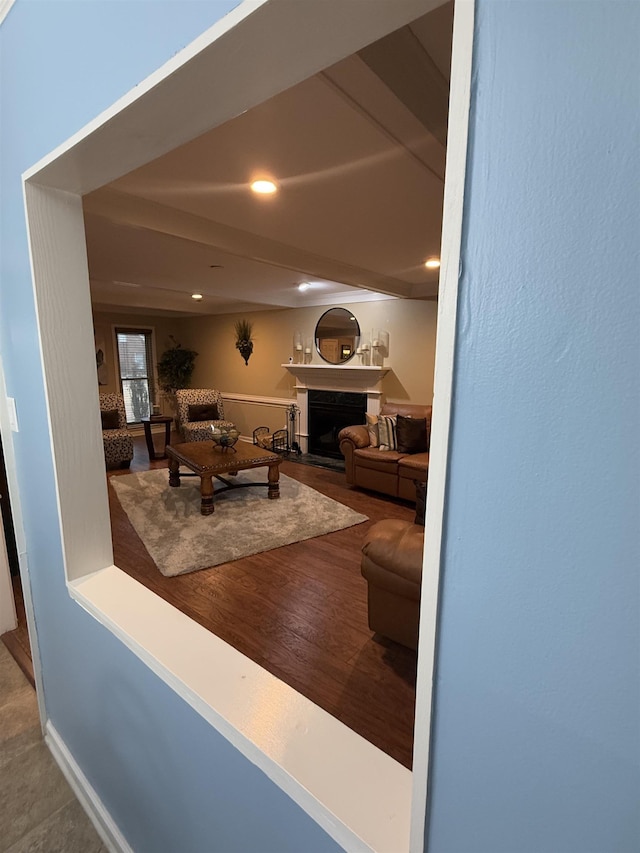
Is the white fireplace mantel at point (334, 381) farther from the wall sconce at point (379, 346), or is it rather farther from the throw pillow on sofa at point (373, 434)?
the throw pillow on sofa at point (373, 434)

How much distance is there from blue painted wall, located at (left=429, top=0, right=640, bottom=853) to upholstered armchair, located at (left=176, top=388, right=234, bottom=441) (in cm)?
610

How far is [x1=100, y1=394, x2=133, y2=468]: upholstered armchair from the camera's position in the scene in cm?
552

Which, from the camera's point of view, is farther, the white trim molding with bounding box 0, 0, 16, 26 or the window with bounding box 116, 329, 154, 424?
the window with bounding box 116, 329, 154, 424

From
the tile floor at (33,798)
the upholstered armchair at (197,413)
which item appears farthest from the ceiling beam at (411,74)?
the upholstered armchair at (197,413)

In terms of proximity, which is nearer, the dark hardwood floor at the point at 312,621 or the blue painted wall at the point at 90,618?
the blue painted wall at the point at 90,618

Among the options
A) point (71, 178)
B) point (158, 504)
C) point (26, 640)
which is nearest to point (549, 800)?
point (71, 178)

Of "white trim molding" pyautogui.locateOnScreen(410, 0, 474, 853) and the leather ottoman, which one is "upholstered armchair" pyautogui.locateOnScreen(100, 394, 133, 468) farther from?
"white trim molding" pyautogui.locateOnScreen(410, 0, 474, 853)

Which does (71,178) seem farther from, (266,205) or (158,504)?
(158,504)

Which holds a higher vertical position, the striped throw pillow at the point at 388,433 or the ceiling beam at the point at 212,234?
the ceiling beam at the point at 212,234

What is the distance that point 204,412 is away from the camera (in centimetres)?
681


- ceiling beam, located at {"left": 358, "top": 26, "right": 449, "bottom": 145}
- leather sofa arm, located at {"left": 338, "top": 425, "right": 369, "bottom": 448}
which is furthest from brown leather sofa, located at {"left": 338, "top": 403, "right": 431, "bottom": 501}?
ceiling beam, located at {"left": 358, "top": 26, "right": 449, "bottom": 145}

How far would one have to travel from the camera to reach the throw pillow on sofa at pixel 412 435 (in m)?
4.55

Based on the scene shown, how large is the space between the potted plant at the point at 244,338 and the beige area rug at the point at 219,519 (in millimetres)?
2895

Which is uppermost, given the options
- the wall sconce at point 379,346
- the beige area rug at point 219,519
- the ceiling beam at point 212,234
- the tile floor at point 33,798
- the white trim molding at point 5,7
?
the white trim molding at point 5,7
